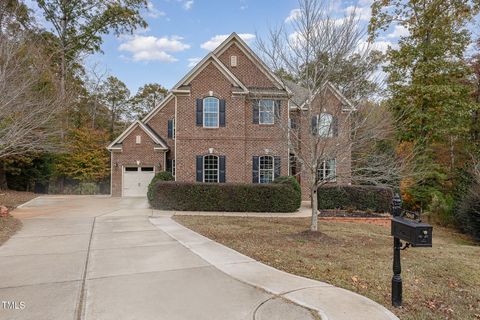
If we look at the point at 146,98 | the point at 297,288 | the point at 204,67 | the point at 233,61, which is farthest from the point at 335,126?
the point at 146,98

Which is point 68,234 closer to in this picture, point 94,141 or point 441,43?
point 94,141

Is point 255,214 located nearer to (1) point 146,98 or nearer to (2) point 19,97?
(2) point 19,97

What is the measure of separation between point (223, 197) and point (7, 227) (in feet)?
26.7

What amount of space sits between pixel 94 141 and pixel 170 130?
862 centimetres

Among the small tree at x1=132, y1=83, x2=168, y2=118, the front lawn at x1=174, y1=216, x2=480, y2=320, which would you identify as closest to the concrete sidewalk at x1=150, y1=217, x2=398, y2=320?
the front lawn at x1=174, y1=216, x2=480, y2=320

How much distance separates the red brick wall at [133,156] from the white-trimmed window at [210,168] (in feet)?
14.7

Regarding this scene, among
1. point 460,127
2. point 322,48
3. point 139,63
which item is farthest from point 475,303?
point 139,63

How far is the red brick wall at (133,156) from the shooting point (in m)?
19.6

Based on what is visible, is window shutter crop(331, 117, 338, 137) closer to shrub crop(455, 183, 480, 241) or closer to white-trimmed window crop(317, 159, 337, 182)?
white-trimmed window crop(317, 159, 337, 182)

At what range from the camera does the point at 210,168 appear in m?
16.7

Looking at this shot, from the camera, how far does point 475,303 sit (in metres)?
4.63

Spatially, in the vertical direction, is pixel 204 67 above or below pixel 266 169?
above

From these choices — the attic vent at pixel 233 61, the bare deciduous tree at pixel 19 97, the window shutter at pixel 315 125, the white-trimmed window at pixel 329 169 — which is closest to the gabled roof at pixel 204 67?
the attic vent at pixel 233 61

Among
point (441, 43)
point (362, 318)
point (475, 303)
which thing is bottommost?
point (475, 303)
